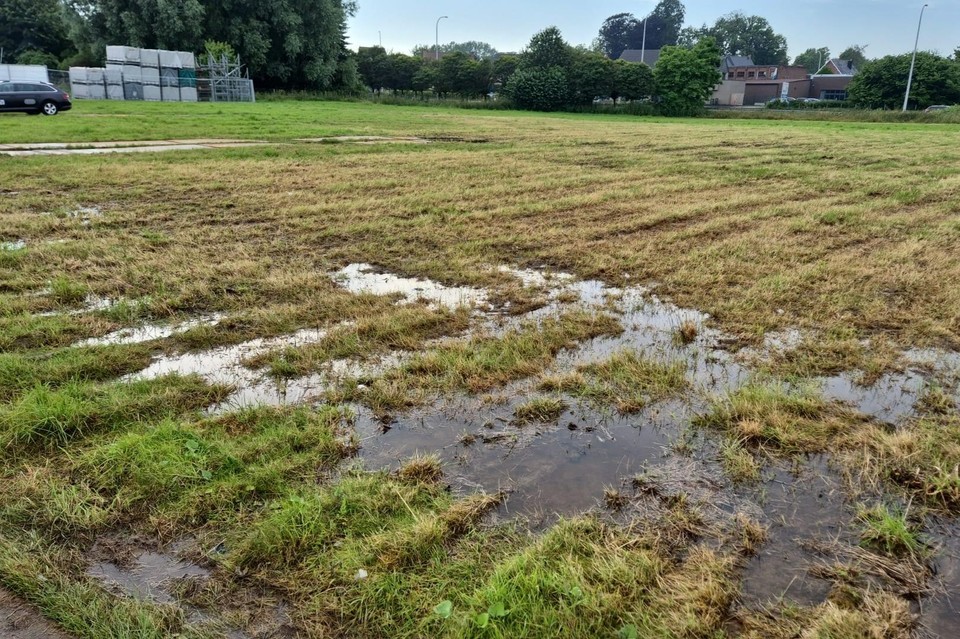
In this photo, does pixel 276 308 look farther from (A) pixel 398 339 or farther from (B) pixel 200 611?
(B) pixel 200 611

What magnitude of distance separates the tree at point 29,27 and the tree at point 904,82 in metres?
73.2

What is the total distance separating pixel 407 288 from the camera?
5.09m

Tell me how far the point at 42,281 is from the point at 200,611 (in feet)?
13.1

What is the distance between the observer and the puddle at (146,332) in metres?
3.81

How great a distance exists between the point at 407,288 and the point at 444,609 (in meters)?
3.43

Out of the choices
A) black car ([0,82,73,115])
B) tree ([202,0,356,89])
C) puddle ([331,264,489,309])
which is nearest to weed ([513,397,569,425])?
puddle ([331,264,489,309])

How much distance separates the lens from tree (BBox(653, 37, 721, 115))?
176 ft

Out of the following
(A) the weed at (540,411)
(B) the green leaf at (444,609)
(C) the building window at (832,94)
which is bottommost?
(B) the green leaf at (444,609)

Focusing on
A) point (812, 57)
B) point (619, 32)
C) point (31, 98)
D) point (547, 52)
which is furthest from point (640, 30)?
point (31, 98)

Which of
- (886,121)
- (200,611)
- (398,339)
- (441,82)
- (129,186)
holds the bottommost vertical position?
(200,611)

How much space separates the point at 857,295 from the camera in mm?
4898

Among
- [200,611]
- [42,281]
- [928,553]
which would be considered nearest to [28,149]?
[42,281]

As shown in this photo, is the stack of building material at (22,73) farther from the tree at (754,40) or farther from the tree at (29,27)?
the tree at (754,40)

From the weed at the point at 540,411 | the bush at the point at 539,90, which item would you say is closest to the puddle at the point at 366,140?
the weed at the point at 540,411
